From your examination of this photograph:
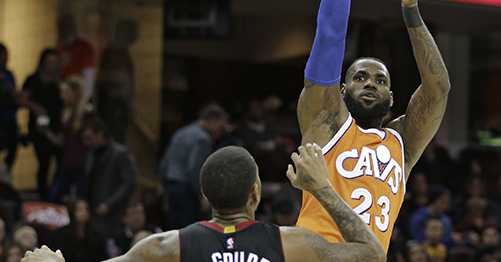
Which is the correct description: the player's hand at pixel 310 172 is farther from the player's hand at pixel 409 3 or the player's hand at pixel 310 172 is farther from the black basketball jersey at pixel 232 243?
the player's hand at pixel 409 3

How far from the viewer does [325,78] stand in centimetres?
349

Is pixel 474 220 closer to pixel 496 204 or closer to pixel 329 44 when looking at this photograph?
pixel 496 204

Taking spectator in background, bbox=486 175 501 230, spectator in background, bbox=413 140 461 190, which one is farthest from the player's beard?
spectator in background, bbox=486 175 501 230

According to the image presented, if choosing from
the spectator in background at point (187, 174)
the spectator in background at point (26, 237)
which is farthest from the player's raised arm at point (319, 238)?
the spectator in background at point (187, 174)

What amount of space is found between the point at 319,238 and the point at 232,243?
0.38 m

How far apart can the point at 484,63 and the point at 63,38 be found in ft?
27.2

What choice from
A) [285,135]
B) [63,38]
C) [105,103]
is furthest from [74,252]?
[285,135]

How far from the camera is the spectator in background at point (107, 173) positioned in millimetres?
7879

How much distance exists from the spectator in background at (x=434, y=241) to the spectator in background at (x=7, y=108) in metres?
5.31

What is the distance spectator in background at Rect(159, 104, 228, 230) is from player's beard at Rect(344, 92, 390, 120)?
4.34 m

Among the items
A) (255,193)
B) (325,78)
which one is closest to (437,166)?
(325,78)

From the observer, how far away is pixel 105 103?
947cm

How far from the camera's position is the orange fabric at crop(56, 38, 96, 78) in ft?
30.1

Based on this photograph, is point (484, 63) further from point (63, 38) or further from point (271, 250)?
point (271, 250)
